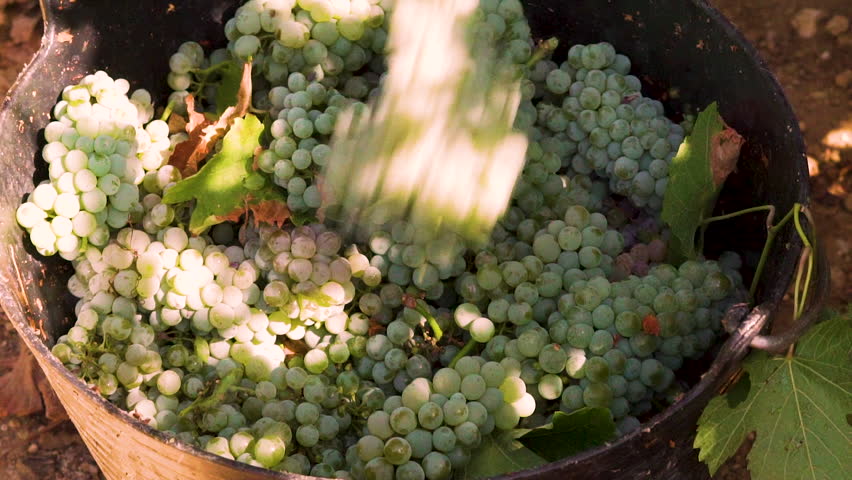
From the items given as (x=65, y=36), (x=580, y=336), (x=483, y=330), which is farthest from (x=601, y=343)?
(x=65, y=36)

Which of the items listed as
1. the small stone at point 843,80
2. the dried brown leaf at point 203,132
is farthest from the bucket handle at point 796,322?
the small stone at point 843,80

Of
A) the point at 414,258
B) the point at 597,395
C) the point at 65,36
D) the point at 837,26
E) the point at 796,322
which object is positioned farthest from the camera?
the point at 837,26

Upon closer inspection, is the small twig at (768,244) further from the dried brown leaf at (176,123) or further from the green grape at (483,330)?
the dried brown leaf at (176,123)

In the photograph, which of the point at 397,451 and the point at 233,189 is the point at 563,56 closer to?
the point at 233,189

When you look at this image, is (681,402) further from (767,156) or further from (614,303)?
(767,156)

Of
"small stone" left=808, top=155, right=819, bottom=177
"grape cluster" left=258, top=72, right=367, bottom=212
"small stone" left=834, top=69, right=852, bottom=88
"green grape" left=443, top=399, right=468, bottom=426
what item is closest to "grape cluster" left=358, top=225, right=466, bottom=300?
"grape cluster" left=258, top=72, right=367, bottom=212

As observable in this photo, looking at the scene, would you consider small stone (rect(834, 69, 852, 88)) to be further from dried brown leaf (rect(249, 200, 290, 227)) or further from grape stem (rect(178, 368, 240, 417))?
grape stem (rect(178, 368, 240, 417))

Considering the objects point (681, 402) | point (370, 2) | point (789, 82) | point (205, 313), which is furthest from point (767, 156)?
point (789, 82)

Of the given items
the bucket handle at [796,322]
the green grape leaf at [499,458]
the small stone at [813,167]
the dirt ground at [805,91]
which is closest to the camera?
the bucket handle at [796,322]
